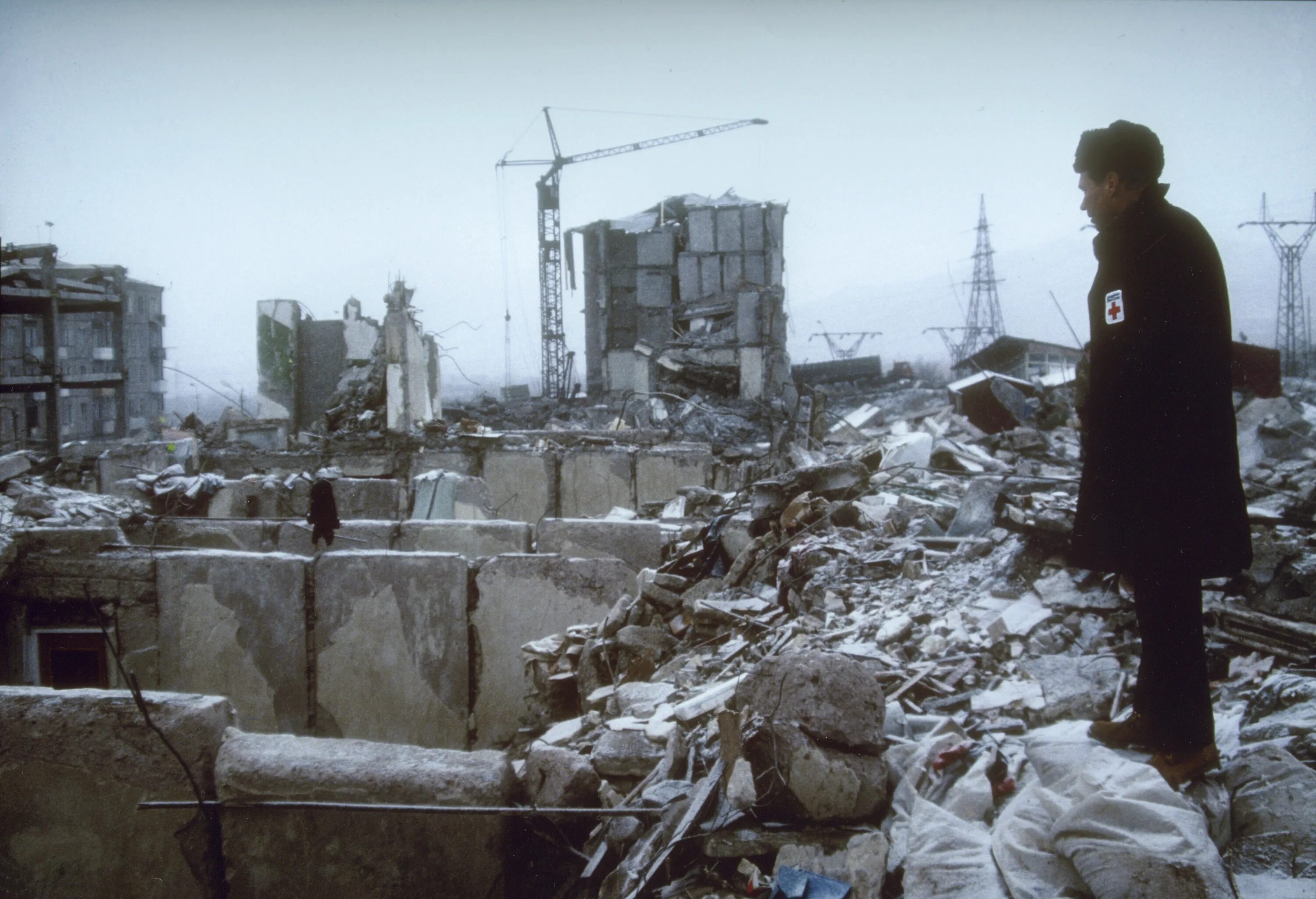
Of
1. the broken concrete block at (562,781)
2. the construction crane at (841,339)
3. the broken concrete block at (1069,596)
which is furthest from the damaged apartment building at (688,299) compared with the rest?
the broken concrete block at (562,781)

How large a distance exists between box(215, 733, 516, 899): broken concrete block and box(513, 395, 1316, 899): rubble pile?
37cm

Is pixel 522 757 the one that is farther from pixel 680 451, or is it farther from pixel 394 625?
pixel 680 451

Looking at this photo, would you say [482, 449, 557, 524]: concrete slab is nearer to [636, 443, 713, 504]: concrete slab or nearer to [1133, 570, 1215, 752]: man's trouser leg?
[636, 443, 713, 504]: concrete slab

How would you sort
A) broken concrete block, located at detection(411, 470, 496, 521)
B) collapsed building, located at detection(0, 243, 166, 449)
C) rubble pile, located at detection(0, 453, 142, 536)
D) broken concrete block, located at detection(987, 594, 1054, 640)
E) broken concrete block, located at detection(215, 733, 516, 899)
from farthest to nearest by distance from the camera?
collapsed building, located at detection(0, 243, 166, 449)
broken concrete block, located at detection(411, 470, 496, 521)
rubble pile, located at detection(0, 453, 142, 536)
broken concrete block, located at detection(987, 594, 1054, 640)
broken concrete block, located at detection(215, 733, 516, 899)

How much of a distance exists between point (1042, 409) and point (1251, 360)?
12.8 ft

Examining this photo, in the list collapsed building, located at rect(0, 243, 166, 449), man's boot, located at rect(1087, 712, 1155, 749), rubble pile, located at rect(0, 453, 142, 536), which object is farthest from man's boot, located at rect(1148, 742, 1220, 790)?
collapsed building, located at rect(0, 243, 166, 449)

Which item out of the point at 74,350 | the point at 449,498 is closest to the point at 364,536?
the point at 449,498

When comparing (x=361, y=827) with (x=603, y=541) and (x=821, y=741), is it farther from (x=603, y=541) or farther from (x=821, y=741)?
(x=603, y=541)

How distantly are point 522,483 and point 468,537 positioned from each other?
668 centimetres

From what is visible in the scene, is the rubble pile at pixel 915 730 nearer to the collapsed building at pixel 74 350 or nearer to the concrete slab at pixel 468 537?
the concrete slab at pixel 468 537

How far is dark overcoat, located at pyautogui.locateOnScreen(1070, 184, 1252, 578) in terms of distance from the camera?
198cm

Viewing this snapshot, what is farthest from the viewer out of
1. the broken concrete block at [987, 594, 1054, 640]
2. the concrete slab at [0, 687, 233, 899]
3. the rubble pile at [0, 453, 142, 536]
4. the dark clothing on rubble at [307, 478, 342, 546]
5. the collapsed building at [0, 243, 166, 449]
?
the collapsed building at [0, 243, 166, 449]

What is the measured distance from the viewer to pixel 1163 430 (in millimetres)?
2012

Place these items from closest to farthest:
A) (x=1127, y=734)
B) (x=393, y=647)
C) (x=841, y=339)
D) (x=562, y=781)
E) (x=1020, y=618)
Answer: (x=1127, y=734), (x=562, y=781), (x=1020, y=618), (x=393, y=647), (x=841, y=339)
